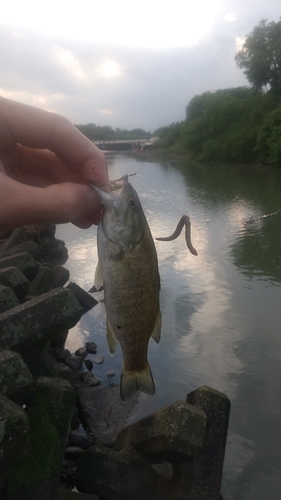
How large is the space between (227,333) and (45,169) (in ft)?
15.1

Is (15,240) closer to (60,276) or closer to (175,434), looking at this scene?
(60,276)

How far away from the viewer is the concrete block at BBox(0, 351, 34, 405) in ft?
9.42

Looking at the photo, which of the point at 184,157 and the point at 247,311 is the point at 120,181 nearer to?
the point at 247,311

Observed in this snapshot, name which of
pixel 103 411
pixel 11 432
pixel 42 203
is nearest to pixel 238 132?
pixel 103 411

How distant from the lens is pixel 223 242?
11.7m

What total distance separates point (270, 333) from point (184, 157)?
5446 cm

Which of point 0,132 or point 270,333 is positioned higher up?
point 0,132

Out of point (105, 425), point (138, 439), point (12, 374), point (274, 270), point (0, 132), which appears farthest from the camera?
point (274, 270)

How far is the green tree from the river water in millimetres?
38156

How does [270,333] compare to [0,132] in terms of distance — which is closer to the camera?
[0,132]

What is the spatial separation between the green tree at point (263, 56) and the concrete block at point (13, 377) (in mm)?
48564

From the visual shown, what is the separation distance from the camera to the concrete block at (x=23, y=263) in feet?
20.7

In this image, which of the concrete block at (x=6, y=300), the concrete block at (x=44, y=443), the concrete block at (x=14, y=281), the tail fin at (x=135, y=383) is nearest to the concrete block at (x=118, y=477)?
the concrete block at (x=44, y=443)

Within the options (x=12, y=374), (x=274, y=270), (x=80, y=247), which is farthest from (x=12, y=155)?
(x=80, y=247)
